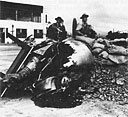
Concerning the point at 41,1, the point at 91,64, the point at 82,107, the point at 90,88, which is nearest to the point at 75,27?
the point at 91,64

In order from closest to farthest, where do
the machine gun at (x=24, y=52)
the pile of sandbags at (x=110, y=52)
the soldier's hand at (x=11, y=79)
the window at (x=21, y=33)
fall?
1. the soldier's hand at (x=11, y=79)
2. the machine gun at (x=24, y=52)
3. the pile of sandbags at (x=110, y=52)
4. the window at (x=21, y=33)

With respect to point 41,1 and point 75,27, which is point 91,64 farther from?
point 41,1

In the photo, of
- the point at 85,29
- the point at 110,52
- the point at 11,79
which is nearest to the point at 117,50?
the point at 110,52

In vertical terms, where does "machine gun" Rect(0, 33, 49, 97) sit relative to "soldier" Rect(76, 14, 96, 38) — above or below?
below

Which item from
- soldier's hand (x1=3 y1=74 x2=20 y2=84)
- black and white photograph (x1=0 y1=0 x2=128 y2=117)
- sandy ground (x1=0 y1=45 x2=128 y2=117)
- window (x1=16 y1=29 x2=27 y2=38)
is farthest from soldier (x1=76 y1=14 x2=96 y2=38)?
window (x1=16 y1=29 x2=27 y2=38)

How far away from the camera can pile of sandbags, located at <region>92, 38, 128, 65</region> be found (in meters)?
7.00

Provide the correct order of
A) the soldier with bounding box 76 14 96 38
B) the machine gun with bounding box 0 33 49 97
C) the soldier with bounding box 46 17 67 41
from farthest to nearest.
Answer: the soldier with bounding box 76 14 96 38 → the soldier with bounding box 46 17 67 41 → the machine gun with bounding box 0 33 49 97

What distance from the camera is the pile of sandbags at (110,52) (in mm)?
7000

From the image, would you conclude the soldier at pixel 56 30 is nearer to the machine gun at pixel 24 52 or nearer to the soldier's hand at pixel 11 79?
the machine gun at pixel 24 52

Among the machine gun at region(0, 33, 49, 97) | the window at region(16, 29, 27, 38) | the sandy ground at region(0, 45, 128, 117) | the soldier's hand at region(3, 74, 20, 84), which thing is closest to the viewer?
the sandy ground at region(0, 45, 128, 117)

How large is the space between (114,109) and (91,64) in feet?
5.00

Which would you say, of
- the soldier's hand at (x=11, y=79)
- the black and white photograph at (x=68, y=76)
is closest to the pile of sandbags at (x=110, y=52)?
the black and white photograph at (x=68, y=76)

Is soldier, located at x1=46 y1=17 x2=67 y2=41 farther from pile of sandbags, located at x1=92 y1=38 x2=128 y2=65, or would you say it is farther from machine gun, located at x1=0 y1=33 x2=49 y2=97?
pile of sandbags, located at x1=92 y1=38 x2=128 y2=65

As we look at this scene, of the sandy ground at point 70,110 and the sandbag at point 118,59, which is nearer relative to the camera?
the sandy ground at point 70,110
